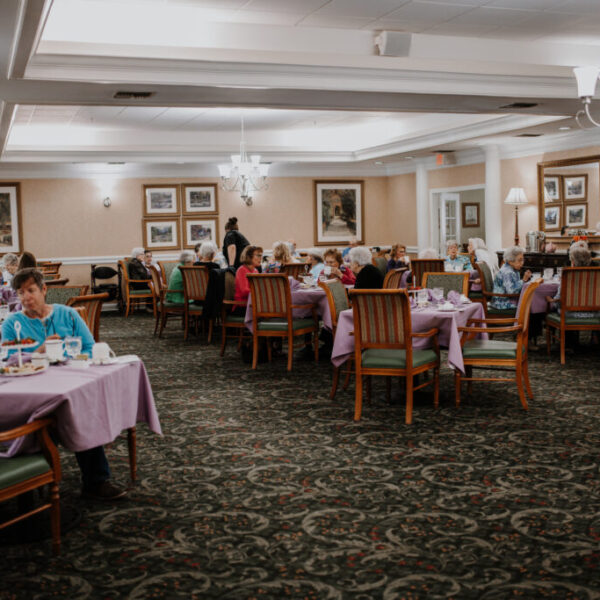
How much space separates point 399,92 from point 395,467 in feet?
13.1

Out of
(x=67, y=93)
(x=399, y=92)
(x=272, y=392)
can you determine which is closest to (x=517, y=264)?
(x=399, y=92)

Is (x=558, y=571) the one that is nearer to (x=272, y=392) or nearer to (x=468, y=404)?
(x=468, y=404)

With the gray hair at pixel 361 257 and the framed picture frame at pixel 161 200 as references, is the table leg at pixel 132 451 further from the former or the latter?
the framed picture frame at pixel 161 200

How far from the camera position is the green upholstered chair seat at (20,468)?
3181mm

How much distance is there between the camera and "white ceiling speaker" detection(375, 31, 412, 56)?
680 centimetres

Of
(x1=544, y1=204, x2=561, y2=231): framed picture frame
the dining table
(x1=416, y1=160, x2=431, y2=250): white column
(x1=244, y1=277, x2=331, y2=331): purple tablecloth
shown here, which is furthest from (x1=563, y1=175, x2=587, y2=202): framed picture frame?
the dining table

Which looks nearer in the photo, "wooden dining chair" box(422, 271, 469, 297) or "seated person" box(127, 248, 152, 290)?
"wooden dining chair" box(422, 271, 469, 297)

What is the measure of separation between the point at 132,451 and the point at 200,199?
11833 millimetres

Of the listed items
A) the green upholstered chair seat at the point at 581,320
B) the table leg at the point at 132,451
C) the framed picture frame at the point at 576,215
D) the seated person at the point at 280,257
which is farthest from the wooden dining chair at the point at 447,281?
the framed picture frame at the point at 576,215

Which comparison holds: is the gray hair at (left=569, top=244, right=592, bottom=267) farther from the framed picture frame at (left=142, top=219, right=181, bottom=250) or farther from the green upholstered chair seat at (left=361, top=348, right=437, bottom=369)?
the framed picture frame at (left=142, top=219, right=181, bottom=250)

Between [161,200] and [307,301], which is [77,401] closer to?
[307,301]

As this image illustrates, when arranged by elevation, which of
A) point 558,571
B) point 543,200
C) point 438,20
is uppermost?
point 438,20

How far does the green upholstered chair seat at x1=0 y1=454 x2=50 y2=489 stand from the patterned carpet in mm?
414

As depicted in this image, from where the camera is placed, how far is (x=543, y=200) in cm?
1254
